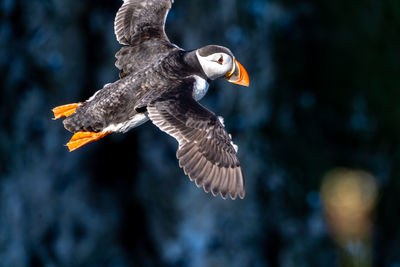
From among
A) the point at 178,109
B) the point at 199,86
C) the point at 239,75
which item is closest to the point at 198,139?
the point at 178,109

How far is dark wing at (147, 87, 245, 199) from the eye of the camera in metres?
3.86

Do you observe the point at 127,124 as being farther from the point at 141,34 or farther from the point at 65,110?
the point at 141,34

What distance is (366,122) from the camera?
31.8ft

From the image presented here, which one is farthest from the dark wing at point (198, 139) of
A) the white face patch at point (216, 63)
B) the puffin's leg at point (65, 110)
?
the puffin's leg at point (65, 110)

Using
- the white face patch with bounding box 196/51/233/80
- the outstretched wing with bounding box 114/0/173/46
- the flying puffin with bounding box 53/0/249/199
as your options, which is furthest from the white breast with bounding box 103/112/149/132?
the outstretched wing with bounding box 114/0/173/46

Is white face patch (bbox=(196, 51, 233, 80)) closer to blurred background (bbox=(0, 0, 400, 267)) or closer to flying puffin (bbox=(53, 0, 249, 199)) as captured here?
flying puffin (bbox=(53, 0, 249, 199))

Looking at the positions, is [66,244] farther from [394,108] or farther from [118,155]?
[394,108]

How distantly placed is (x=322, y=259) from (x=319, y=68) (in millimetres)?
2778

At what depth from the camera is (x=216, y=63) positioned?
4043mm

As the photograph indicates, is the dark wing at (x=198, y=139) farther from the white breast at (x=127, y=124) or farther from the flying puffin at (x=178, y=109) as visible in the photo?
the white breast at (x=127, y=124)

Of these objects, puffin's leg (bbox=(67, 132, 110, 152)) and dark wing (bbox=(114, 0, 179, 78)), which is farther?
dark wing (bbox=(114, 0, 179, 78))

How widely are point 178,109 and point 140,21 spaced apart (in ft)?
3.61

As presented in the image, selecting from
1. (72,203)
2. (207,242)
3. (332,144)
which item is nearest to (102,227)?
(72,203)

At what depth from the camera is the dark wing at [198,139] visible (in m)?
3.86
